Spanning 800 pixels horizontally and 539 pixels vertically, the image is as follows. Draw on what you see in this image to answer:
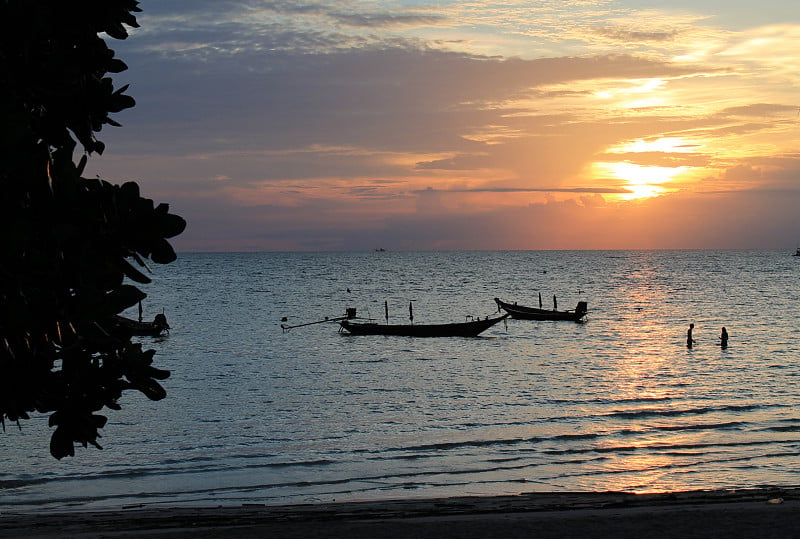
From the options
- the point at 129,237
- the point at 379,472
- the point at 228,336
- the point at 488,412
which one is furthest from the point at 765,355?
the point at 129,237

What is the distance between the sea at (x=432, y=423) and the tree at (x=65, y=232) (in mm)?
13864

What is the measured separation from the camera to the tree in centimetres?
350

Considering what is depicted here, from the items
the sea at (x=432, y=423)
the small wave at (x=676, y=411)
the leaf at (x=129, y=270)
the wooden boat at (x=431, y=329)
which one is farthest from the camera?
the wooden boat at (x=431, y=329)

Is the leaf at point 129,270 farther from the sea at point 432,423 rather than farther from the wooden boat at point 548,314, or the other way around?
the wooden boat at point 548,314

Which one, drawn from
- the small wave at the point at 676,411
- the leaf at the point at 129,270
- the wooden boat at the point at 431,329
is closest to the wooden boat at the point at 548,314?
the wooden boat at the point at 431,329

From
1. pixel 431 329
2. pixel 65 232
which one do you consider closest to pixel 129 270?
pixel 65 232

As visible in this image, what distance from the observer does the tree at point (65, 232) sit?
350 cm

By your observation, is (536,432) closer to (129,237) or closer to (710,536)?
(710,536)

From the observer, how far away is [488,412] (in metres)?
28.8

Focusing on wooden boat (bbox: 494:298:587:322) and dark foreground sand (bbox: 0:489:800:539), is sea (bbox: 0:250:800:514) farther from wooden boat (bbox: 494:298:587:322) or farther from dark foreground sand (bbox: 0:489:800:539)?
wooden boat (bbox: 494:298:587:322)

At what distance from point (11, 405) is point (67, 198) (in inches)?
43.2

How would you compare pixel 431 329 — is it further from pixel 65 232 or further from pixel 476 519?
pixel 65 232

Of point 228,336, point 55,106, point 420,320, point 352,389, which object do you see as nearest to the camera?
point 55,106

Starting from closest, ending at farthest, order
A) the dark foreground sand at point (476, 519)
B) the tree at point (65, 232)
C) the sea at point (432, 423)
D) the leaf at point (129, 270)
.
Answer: the tree at point (65, 232) < the leaf at point (129, 270) < the dark foreground sand at point (476, 519) < the sea at point (432, 423)
